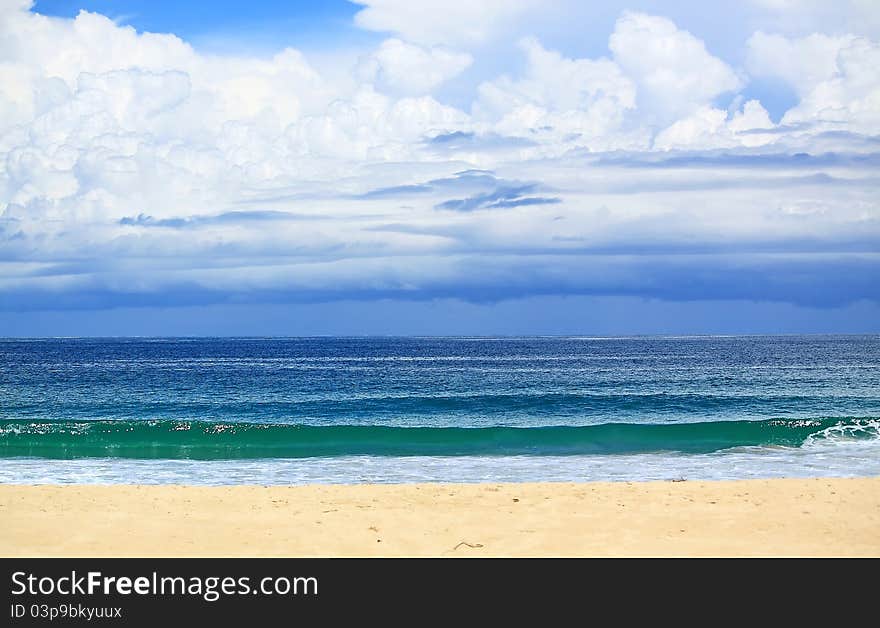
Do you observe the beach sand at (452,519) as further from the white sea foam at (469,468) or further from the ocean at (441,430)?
the ocean at (441,430)

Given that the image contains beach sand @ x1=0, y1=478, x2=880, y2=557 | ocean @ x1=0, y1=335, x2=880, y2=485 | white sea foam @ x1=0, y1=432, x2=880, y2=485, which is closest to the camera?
beach sand @ x1=0, y1=478, x2=880, y2=557

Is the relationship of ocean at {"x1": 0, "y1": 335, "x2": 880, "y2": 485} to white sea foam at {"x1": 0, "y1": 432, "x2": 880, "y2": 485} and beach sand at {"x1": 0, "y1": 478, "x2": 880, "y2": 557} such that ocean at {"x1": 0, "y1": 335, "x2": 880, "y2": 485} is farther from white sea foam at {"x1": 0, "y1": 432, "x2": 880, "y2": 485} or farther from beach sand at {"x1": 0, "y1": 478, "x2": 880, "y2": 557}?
beach sand at {"x1": 0, "y1": 478, "x2": 880, "y2": 557}

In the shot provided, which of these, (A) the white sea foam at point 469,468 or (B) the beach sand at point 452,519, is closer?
(B) the beach sand at point 452,519

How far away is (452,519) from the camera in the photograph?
44.7 ft

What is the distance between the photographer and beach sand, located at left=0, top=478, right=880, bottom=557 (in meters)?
11.6

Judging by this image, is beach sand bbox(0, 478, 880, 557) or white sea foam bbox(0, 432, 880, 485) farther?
white sea foam bbox(0, 432, 880, 485)

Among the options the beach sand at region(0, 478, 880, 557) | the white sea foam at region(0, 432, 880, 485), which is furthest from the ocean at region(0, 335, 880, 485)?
the beach sand at region(0, 478, 880, 557)

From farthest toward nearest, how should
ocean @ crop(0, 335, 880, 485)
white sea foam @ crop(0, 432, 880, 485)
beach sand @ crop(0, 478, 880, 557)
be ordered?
ocean @ crop(0, 335, 880, 485) < white sea foam @ crop(0, 432, 880, 485) < beach sand @ crop(0, 478, 880, 557)

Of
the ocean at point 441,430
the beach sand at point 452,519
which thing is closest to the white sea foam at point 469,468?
the ocean at point 441,430

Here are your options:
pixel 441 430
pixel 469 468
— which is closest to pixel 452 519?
pixel 469 468

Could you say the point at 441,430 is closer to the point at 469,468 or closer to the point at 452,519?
the point at 469,468

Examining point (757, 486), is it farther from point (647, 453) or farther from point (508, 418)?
point (508, 418)

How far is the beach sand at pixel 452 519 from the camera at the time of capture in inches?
456

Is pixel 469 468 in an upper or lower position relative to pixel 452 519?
lower
